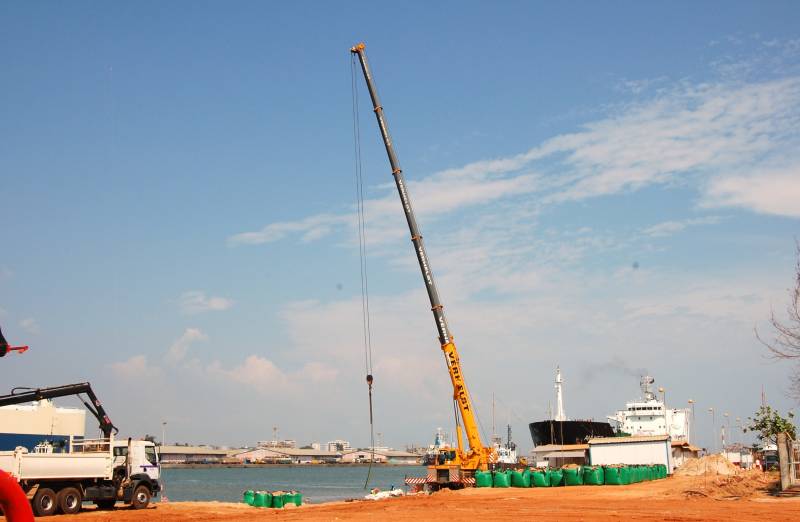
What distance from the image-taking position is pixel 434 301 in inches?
A: 2148

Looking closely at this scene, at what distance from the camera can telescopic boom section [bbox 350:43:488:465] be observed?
52.3 meters

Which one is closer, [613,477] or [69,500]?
[69,500]

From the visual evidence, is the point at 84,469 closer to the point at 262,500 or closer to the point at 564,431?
the point at 262,500

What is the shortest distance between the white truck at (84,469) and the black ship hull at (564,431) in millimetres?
60666

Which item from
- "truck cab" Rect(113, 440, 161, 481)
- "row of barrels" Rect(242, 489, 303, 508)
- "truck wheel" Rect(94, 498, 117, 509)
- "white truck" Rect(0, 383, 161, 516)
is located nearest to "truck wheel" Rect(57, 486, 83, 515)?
"white truck" Rect(0, 383, 161, 516)

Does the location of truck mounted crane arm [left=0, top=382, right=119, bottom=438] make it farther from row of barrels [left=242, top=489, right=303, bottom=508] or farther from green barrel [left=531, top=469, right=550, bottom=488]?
green barrel [left=531, top=469, right=550, bottom=488]

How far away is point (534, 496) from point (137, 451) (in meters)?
21.2

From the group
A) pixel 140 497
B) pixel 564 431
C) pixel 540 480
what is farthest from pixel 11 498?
pixel 564 431

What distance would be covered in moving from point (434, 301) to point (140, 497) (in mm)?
24609

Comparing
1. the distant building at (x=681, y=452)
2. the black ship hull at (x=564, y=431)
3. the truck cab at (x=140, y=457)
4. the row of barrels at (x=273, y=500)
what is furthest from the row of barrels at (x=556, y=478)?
the black ship hull at (x=564, y=431)

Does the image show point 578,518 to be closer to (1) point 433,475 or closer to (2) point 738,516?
(2) point 738,516

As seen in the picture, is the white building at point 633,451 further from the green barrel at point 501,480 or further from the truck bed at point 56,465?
the truck bed at point 56,465

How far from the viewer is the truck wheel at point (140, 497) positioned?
37000mm

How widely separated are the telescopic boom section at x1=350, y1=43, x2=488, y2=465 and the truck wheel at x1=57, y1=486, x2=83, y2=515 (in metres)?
26.4
